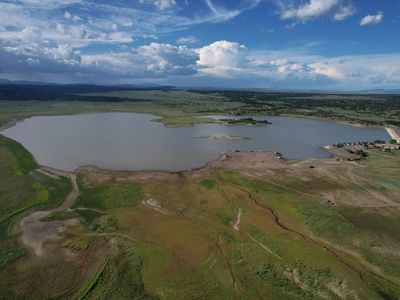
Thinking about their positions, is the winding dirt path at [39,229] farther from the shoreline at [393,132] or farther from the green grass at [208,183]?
the shoreline at [393,132]

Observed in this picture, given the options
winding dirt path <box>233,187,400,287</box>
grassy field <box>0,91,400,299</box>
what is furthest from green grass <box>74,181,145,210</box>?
winding dirt path <box>233,187,400,287</box>

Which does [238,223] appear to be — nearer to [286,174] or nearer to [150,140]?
[286,174]

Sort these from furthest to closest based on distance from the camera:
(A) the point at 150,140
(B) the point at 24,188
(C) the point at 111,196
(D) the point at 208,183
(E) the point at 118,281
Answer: (A) the point at 150,140 < (D) the point at 208,183 < (B) the point at 24,188 < (C) the point at 111,196 < (E) the point at 118,281

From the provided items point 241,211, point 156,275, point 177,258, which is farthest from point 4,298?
point 241,211

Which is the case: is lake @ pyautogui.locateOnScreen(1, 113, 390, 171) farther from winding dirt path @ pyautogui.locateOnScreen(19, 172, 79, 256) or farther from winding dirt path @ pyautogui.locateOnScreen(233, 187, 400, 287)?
winding dirt path @ pyautogui.locateOnScreen(233, 187, 400, 287)

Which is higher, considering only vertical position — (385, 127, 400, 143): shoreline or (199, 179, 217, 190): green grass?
(199, 179, 217, 190): green grass

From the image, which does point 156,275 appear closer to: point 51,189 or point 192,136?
point 51,189

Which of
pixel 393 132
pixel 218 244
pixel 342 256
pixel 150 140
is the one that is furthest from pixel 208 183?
pixel 393 132

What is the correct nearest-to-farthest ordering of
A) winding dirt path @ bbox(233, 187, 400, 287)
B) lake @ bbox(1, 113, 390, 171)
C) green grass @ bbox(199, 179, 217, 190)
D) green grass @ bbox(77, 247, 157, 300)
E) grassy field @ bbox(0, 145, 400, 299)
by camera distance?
green grass @ bbox(77, 247, 157, 300) → grassy field @ bbox(0, 145, 400, 299) → winding dirt path @ bbox(233, 187, 400, 287) → green grass @ bbox(199, 179, 217, 190) → lake @ bbox(1, 113, 390, 171)

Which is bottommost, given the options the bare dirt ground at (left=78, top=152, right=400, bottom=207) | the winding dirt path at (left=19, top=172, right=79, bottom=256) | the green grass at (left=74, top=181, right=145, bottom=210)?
the bare dirt ground at (left=78, top=152, right=400, bottom=207)
